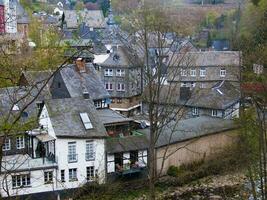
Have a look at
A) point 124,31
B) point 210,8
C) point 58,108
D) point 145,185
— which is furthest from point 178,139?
point 210,8

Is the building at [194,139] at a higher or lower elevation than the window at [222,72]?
lower

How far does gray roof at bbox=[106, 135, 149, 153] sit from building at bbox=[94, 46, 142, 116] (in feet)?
24.8

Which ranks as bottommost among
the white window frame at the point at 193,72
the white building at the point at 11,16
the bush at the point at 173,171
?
the bush at the point at 173,171

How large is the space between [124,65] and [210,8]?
2571 cm

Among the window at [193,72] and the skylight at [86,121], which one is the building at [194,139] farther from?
the window at [193,72]

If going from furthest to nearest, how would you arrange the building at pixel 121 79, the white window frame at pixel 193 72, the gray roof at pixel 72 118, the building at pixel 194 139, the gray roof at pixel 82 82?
the white window frame at pixel 193 72 → the building at pixel 121 79 → the gray roof at pixel 82 82 → the building at pixel 194 139 → the gray roof at pixel 72 118

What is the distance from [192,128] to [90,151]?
500 centimetres

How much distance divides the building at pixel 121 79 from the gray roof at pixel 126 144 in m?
7.57

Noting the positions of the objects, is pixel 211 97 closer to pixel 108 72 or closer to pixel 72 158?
pixel 108 72

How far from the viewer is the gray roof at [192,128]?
18359 mm

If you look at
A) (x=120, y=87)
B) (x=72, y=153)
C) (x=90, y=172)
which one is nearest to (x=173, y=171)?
(x=90, y=172)

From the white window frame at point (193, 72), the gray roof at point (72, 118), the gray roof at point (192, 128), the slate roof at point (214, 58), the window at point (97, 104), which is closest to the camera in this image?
the gray roof at point (72, 118)

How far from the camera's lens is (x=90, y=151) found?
16.5m

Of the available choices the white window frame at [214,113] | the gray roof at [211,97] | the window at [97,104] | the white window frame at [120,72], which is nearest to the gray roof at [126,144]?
the window at [97,104]
